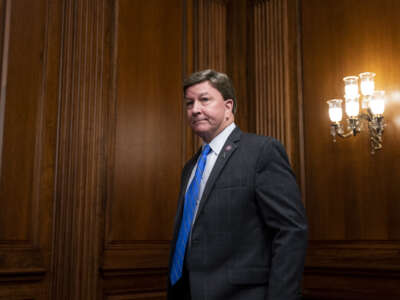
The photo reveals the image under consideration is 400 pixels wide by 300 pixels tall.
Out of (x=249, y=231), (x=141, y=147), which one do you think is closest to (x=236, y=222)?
(x=249, y=231)

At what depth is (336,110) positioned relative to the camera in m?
3.58

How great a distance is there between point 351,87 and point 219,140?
1.74 m

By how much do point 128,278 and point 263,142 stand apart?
174 cm

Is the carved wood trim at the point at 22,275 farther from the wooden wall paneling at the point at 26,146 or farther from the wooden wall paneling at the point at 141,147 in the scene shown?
the wooden wall paneling at the point at 141,147

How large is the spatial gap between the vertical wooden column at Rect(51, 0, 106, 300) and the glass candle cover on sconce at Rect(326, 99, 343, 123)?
1.68 metres

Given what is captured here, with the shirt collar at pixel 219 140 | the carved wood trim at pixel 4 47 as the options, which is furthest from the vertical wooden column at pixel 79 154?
the shirt collar at pixel 219 140

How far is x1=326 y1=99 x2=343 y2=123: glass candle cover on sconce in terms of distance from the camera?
11.7 feet

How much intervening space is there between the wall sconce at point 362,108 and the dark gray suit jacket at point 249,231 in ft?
5.41

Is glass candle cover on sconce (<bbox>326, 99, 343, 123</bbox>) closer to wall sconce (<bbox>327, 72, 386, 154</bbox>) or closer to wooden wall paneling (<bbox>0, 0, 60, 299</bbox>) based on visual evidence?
wall sconce (<bbox>327, 72, 386, 154</bbox>)

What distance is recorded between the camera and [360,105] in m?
3.56

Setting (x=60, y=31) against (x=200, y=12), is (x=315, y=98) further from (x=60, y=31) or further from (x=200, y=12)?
(x=60, y=31)

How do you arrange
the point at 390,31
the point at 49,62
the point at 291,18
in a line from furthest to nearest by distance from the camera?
1. the point at 291,18
2. the point at 390,31
3. the point at 49,62

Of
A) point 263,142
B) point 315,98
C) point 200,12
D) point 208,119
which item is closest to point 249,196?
point 263,142

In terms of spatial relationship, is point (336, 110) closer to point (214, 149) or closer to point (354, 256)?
point (354, 256)
